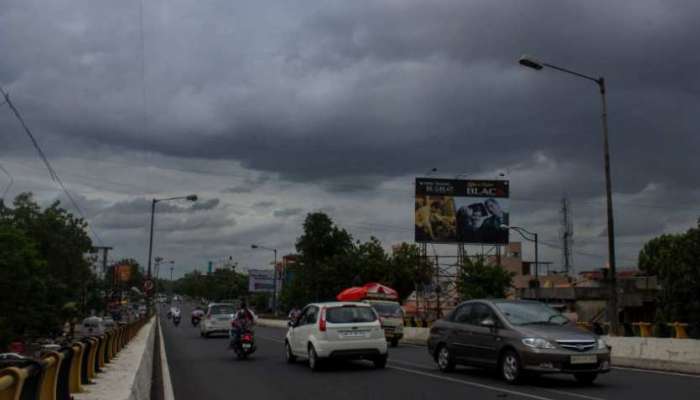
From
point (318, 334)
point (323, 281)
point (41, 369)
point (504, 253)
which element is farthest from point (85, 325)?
point (504, 253)

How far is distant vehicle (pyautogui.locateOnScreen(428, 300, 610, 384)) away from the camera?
498 inches

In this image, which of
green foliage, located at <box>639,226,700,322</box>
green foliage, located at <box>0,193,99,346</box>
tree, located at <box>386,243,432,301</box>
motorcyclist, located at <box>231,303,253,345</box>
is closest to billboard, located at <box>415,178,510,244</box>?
tree, located at <box>386,243,432,301</box>

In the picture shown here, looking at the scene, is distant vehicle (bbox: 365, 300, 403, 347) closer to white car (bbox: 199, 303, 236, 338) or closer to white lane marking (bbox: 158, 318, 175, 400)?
white lane marking (bbox: 158, 318, 175, 400)

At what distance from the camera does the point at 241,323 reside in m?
21.0

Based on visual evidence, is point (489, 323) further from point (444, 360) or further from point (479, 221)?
point (479, 221)

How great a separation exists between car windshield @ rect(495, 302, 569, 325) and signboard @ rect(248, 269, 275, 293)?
321 feet

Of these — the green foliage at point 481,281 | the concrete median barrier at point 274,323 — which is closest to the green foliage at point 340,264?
the concrete median barrier at point 274,323

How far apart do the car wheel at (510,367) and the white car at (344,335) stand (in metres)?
3.69

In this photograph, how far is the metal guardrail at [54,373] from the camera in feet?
13.3

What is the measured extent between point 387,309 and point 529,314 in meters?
15.0

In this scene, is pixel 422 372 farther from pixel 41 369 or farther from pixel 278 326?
pixel 278 326

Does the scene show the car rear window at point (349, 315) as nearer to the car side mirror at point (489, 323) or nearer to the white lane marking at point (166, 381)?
the car side mirror at point (489, 323)

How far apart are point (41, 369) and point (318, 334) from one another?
38.7 ft

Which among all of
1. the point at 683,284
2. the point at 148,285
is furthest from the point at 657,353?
the point at 148,285
